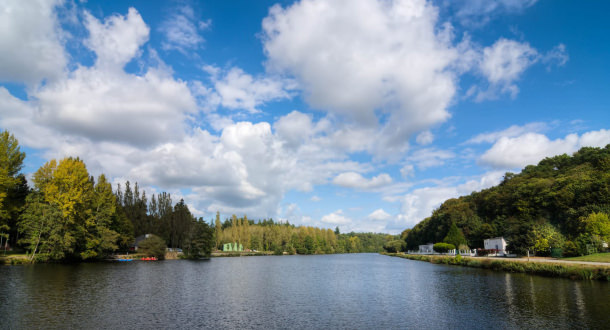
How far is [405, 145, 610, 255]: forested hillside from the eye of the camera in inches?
1973

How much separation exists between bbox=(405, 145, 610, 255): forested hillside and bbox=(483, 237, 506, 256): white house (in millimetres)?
1625

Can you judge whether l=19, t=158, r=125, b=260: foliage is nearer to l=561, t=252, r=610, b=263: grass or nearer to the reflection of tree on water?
the reflection of tree on water

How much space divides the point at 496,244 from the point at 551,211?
12.2 m

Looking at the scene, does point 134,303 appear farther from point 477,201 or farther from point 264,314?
point 477,201

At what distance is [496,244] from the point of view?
234ft

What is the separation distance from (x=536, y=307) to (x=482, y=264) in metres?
32.8

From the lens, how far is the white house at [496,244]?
→ 2702 inches

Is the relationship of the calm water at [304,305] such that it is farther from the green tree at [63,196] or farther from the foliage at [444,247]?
the foliage at [444,247]

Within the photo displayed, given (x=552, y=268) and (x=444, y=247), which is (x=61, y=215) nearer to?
(x=552, y=268)

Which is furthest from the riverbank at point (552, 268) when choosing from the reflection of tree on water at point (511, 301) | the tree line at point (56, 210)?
the tree line at point (56, 210)

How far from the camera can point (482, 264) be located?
51.4m

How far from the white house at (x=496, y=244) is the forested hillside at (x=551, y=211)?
64.0 inches

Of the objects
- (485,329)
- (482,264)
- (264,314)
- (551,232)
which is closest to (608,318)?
(485,329)

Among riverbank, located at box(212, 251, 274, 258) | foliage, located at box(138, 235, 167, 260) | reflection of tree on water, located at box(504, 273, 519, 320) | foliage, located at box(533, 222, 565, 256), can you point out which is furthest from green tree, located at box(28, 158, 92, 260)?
foliage, located at box(533, 222, 565, 256)
